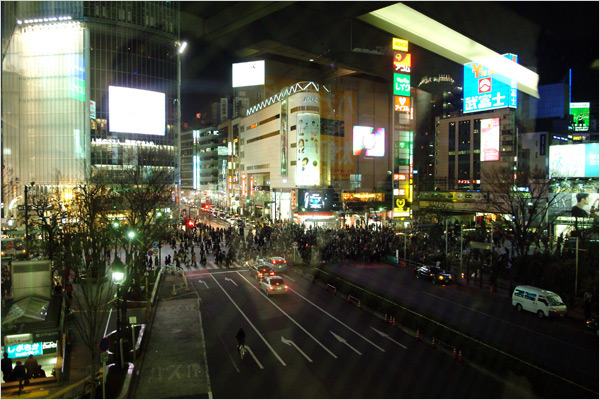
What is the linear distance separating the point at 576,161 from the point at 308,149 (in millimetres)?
25654

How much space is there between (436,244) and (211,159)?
76127 mm

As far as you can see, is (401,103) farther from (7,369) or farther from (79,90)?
(7,369)

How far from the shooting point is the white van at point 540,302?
1408 cm

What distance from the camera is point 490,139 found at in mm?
55000

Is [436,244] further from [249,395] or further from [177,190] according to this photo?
[177,190]

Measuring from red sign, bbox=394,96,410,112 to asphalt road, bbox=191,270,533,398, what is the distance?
33.1m

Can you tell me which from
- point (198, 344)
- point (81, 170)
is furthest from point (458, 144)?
point (198, 344)

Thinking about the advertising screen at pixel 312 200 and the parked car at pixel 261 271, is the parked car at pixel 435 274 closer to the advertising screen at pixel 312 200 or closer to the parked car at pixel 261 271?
the parked car at pixel 261 271

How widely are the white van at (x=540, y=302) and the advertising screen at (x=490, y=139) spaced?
4345cm

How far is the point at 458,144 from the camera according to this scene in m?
74.9

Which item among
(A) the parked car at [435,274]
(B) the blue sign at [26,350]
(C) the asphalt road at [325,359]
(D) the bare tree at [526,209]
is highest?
(D) the bare tree at [526,209]

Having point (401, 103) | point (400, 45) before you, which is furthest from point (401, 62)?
point (401, 103)

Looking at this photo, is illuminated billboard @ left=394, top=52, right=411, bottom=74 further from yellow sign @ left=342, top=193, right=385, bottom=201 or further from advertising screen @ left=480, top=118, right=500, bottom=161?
advertising screen @ left=480, top=118, right=500, bottom=161

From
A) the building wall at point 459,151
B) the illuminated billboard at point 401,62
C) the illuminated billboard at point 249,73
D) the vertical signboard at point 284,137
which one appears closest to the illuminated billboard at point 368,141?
the vertical signboard at point 284,137
